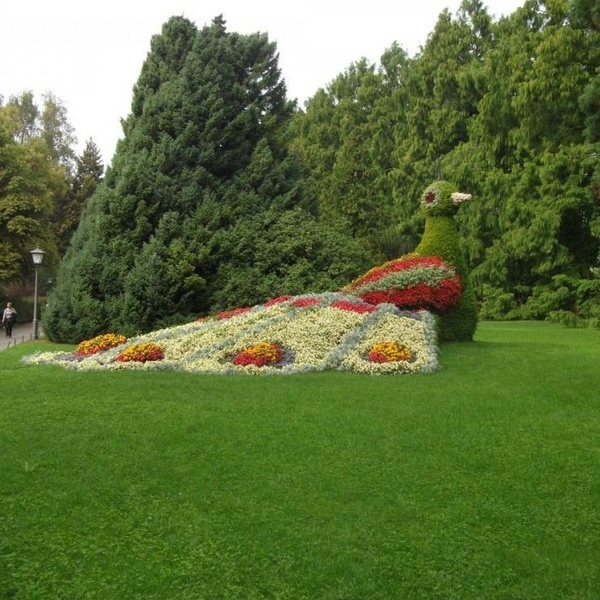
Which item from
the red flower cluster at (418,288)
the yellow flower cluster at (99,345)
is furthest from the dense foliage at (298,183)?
the yellow flower cluster at (99,345)

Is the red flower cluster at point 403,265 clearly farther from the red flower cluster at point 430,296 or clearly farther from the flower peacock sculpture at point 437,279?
the red flower cluster at point 430,296

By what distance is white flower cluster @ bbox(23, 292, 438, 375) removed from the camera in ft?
37.5

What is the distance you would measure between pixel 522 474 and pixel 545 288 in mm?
25410

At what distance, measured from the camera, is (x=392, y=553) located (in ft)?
16.1

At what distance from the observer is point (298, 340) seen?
1275cm

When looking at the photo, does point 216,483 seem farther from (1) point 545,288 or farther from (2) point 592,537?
(1) point 545,288

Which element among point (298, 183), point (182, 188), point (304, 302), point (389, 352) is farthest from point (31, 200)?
point (389, 352)

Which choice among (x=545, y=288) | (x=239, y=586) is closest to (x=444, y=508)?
(x=239, y=586)

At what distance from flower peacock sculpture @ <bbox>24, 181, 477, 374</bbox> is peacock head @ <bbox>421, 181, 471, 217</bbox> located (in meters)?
0.02

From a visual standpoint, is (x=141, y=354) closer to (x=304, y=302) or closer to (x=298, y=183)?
(x=304, y=302)

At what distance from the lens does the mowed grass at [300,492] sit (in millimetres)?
4602

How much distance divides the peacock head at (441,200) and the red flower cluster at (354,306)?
2.87 meters

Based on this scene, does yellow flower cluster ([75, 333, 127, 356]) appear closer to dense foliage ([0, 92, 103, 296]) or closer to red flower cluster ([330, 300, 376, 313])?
red flower cluster ([330, 300, 376, 313])

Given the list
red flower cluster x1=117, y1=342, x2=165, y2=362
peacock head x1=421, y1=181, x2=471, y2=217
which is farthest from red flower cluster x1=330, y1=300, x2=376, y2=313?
red flower cluster x1=117, y1=342, x2=165, y2=362
